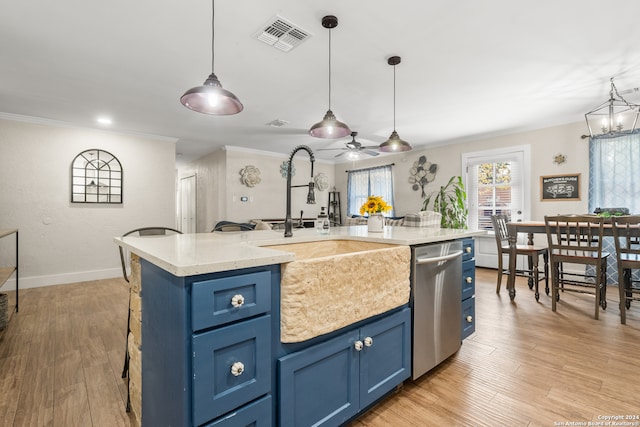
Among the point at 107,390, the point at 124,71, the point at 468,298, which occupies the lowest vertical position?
the point at 107,390

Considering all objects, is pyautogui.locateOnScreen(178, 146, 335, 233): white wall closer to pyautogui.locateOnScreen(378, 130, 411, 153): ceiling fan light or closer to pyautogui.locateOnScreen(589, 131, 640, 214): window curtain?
pyautogui.locateOnScreen(378, 130, 411, 153): ceiling fan light

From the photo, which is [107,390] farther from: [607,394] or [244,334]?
[607,394]

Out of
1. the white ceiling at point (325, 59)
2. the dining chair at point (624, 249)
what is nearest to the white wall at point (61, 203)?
the white ceiling at point (325, 59)

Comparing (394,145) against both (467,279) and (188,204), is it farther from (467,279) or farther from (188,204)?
(188,204)

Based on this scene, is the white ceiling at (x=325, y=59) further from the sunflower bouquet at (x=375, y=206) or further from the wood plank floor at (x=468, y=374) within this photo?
the wood plank floor at (x=468, y=374)

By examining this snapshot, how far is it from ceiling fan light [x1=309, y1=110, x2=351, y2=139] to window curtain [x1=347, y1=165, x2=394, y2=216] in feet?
14.5

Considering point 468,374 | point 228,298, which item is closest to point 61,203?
point 228,298

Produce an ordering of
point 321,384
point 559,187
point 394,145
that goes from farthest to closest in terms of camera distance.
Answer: point 559,187, point 394,145, point 321,384

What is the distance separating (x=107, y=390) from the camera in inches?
68.8

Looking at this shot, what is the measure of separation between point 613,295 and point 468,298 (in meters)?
2.83

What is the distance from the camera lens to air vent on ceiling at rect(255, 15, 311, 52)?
216 cm

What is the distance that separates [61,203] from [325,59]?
4.35 metres

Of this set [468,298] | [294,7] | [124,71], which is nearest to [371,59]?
[294,7]

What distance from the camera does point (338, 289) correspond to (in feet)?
4.18
